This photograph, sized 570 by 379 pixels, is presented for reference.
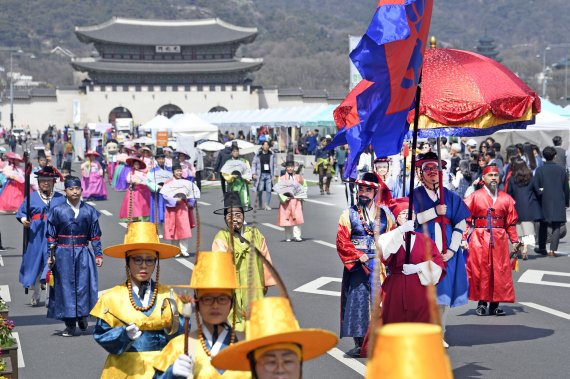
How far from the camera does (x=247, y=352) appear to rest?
3.90 metres

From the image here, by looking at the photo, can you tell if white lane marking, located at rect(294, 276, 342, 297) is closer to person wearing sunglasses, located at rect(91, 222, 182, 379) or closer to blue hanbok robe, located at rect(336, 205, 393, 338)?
blue hanbok robe, located at rect(336, 205, 393, 338)

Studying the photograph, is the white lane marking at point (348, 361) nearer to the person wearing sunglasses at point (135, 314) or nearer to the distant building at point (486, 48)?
the person wearing sunglasses at point (135, 314)

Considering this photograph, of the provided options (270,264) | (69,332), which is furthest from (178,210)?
(270,264)

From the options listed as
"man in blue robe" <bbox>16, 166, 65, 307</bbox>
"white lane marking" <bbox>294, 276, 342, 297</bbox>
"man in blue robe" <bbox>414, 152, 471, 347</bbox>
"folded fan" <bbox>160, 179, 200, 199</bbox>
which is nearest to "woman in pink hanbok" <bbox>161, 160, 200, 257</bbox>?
"folded fan" <bbox>160, 179, 200, 199</bbox>

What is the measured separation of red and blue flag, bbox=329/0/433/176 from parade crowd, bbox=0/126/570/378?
52 cm

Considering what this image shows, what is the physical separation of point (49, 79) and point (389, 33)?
171m

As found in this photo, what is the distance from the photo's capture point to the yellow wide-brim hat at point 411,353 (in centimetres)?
278

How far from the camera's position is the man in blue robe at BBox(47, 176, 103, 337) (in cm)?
1107

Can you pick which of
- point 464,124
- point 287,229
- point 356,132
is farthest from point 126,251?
point 287,229

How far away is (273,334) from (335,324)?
7.85 meters

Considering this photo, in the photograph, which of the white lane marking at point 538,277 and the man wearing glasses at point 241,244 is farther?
the white lane marking at point 538,277

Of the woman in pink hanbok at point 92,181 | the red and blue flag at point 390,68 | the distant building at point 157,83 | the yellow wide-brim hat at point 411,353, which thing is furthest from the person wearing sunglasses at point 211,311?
the distant building at point 157,83

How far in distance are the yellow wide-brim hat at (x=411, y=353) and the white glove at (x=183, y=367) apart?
185 cm

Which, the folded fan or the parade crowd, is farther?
the folded fan
